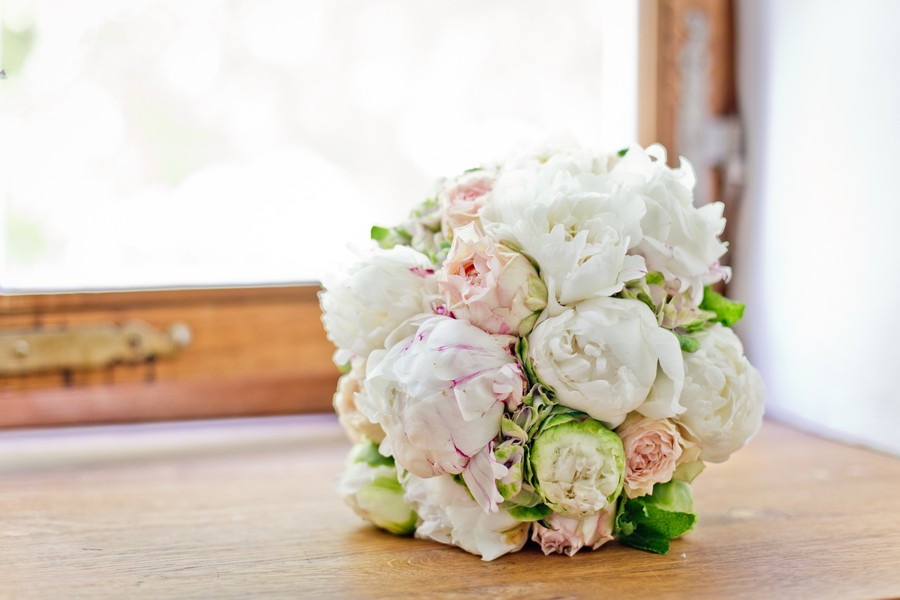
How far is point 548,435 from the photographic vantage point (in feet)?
1.71

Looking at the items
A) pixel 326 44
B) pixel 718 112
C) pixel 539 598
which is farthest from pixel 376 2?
pixel 539 598

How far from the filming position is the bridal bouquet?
1.67ft

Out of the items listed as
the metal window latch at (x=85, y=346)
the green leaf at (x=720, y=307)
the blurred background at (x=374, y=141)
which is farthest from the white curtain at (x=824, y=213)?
the metal window latch at (x=85, y=346)

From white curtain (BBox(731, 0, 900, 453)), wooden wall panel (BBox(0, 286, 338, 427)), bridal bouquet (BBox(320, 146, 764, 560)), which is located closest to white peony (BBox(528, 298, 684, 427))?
bridal bouquet (BBox(320, 146, 764, 560))

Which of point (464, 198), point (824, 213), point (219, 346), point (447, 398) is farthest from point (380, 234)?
point (824, 213)

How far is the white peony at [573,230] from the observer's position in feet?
1.68

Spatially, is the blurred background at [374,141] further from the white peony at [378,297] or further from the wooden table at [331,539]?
the white peony at [378,297]

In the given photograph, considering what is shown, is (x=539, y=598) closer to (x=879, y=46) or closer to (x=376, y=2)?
(x=879, y=46)

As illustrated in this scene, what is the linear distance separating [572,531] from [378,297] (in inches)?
7.6

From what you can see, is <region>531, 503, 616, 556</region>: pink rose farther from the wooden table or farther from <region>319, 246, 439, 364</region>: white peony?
<region>319, 246, 439, 364</region>: white peony

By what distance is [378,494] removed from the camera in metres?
0.61

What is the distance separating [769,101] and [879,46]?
0.21 m

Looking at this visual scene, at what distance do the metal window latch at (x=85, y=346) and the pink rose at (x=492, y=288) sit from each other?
555 mm

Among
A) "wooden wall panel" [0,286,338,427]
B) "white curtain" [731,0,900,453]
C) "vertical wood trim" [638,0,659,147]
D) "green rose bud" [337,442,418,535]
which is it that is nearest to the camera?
"green rose bud" [337,442,418,535]
